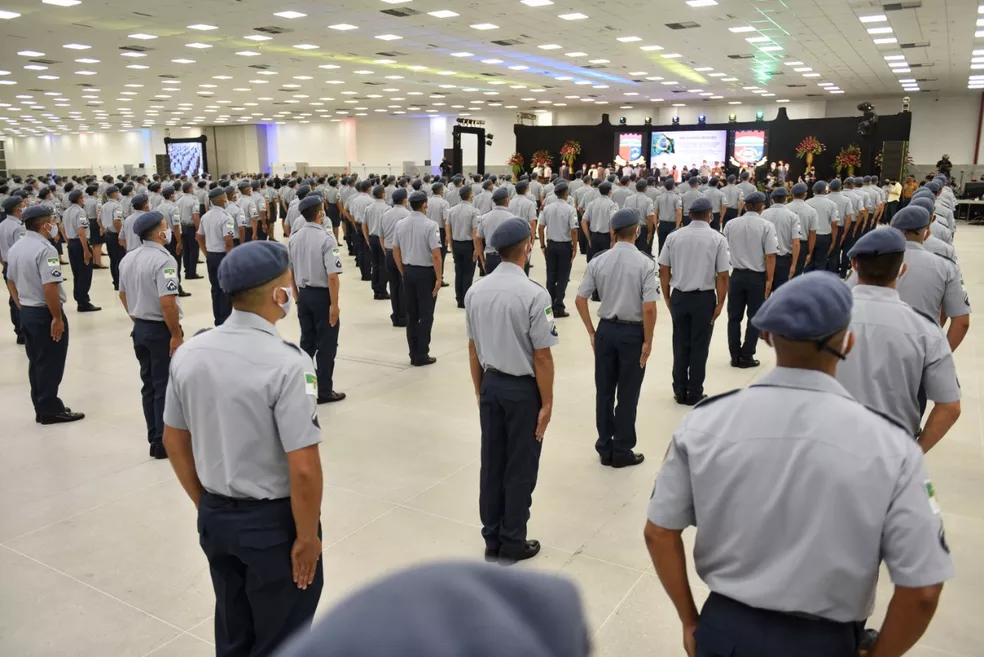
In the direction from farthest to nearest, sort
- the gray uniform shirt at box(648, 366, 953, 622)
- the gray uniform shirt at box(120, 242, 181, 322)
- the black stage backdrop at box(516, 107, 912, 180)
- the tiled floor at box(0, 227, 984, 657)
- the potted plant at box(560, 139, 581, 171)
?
the potted plant at box(560, 139, 581, 171)
the black stage backdrop at box(516, 107, 912, 180)
the gray uniform shirt at box(120, 242, 181, 322)
the tiled floor at box(0, 227, 984, 657)
the gray uniform shirt at box(648, 366, 953, 622)

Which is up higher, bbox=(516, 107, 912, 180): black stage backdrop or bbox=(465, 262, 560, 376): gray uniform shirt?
bbox=(516, 107, 912, 180): black stage backdrop

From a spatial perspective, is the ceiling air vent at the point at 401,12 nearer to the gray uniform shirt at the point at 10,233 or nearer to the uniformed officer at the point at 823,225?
the gray uniform shirt at the point at 10,233

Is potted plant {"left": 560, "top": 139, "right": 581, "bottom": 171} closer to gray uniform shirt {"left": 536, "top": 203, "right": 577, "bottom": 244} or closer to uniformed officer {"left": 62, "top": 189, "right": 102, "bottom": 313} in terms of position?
gray uniform shirt {"left": 536, "top": 203, "right": 577, "bottom": 244}

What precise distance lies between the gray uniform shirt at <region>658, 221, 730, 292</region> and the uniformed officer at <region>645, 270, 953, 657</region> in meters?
4.64

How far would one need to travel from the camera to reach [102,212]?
1280 cm

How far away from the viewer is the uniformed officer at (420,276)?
8133 mm

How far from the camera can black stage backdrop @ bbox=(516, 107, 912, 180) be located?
23.9 meters

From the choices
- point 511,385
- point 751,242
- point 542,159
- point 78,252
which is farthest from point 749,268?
point 542,159

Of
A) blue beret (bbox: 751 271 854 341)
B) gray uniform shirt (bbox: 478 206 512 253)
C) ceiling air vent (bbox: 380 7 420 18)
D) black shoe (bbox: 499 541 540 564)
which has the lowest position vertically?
black shoe (bbox: 499 541 540 564)

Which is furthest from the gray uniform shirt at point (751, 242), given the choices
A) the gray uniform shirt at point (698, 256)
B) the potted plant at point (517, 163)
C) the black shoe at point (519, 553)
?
the potted plant at point (517, 163)

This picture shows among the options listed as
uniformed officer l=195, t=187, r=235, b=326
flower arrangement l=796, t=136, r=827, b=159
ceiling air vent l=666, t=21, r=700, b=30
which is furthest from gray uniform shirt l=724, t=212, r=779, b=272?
flower arrangement l=796, t=136, r=827, b=159

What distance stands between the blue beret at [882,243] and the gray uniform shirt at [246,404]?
2.44 m

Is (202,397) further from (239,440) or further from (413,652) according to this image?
(413,652)

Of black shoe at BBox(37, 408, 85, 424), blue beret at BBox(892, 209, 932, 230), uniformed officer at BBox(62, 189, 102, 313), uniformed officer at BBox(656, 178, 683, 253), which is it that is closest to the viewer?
blue beret at BBox(892, 209, 932, 230)
